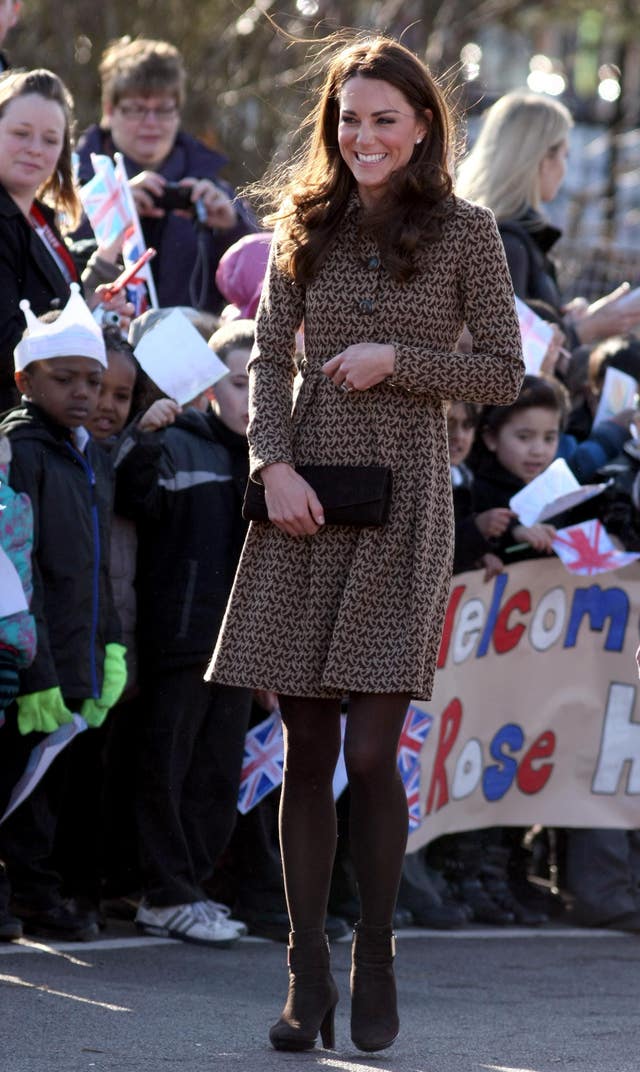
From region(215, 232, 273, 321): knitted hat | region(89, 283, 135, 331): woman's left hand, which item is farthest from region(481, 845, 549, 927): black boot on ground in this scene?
region(89, 283, 135, 331): woman's left hand

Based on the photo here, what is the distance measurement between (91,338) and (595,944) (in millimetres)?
2831

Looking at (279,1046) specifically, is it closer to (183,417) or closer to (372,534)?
(372,534)

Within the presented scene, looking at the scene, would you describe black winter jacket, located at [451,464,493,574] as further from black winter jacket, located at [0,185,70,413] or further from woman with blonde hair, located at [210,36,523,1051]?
woman with blonde hair, located at [210,36,523,1051]

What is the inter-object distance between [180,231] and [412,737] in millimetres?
2270

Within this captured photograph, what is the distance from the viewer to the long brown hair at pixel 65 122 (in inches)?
270

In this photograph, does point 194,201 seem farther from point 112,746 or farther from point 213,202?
point 112,746

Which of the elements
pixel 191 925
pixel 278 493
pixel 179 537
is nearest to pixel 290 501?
pixel 278 493

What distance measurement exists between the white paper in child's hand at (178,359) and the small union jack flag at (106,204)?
2.80ft

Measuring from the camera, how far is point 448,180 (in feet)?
15.6

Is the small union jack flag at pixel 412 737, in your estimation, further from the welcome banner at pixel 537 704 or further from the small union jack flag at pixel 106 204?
the small union jack flag at pixel 106 204

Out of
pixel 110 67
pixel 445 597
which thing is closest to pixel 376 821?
pixel 445 597

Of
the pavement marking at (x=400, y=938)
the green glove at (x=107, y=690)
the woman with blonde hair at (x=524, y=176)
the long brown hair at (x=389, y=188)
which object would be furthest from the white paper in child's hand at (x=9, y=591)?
the woman with blonde hair at (x=524, y=176)

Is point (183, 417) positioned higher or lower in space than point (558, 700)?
higher

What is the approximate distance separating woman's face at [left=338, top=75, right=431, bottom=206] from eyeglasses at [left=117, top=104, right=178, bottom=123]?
11.2ft
